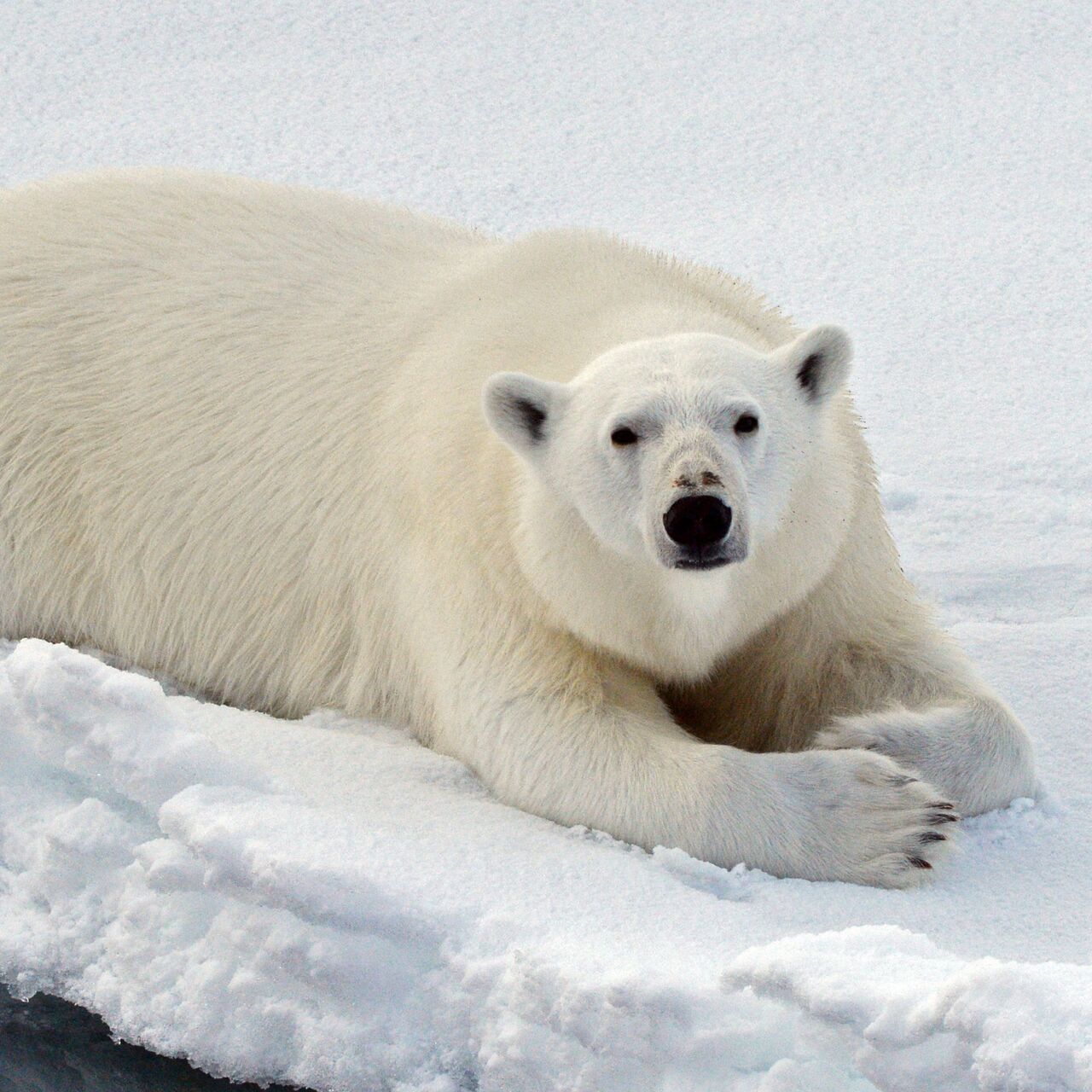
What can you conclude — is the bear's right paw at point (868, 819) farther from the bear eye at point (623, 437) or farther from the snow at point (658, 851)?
the bear eye at point (623, 437)

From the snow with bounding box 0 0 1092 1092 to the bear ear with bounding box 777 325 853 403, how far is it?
0.96 m

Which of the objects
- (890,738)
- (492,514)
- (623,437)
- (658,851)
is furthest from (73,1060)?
(890,738)

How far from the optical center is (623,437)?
11.6 ft

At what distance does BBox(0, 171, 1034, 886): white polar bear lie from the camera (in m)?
3.60

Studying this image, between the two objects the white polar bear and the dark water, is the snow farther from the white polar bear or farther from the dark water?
the white polar bear

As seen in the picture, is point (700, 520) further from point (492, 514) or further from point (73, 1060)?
point (73, 1060)

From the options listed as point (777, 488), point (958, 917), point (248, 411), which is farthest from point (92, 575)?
point (958, 917)

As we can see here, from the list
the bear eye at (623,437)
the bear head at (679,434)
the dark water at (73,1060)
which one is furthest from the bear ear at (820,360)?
the dark water at (73,1060)

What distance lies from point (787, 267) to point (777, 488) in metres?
3.89

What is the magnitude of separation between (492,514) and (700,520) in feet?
2.36

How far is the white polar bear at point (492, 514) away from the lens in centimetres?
360

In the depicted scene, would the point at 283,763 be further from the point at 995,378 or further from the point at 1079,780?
the point at 995,378

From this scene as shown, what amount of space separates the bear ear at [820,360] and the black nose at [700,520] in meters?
0.52

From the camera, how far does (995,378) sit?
650 cm
